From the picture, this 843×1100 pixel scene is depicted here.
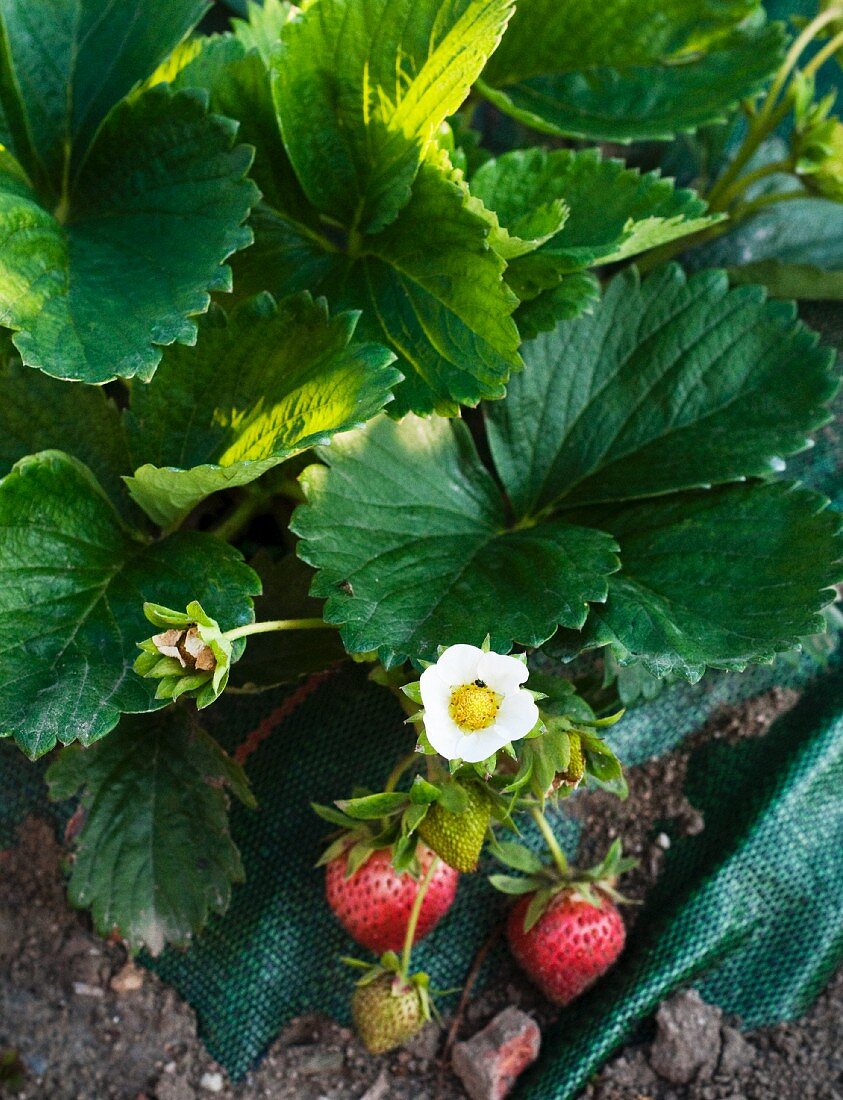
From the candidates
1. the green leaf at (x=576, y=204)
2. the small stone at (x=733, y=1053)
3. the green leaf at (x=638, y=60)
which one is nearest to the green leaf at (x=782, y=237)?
the green leaf at (x=638, y=60)

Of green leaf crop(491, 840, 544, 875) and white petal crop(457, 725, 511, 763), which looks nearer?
white petal crop(457, 725, 511, 763)

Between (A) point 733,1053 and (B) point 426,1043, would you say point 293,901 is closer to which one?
(B) point 426,1043

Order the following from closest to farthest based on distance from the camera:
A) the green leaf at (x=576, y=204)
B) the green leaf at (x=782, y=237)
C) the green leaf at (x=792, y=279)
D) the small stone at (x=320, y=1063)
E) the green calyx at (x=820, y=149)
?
the green leaf at (x=576, y=204), the small stone at (x=320, y=1063), the green calyx at (x=820, y=149), the green leaf at (x=792, y=279), the green leaf at (x=782, y=237)

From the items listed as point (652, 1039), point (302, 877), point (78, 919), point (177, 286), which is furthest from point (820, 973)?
point (177, 286)

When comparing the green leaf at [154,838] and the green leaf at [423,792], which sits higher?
the green leaf at [423,792]

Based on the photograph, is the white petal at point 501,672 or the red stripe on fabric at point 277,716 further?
the red stripe on fabric at point 277,716

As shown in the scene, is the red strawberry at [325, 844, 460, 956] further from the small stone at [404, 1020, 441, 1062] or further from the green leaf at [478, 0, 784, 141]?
the green leaf at [478, 0, 784, 141]

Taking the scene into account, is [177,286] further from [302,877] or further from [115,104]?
[302,877]

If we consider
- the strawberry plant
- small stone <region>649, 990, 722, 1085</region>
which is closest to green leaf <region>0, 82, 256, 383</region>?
the strawberry plant

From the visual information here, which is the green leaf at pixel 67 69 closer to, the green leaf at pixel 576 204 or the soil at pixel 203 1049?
the green leaf at pixel 576 204
